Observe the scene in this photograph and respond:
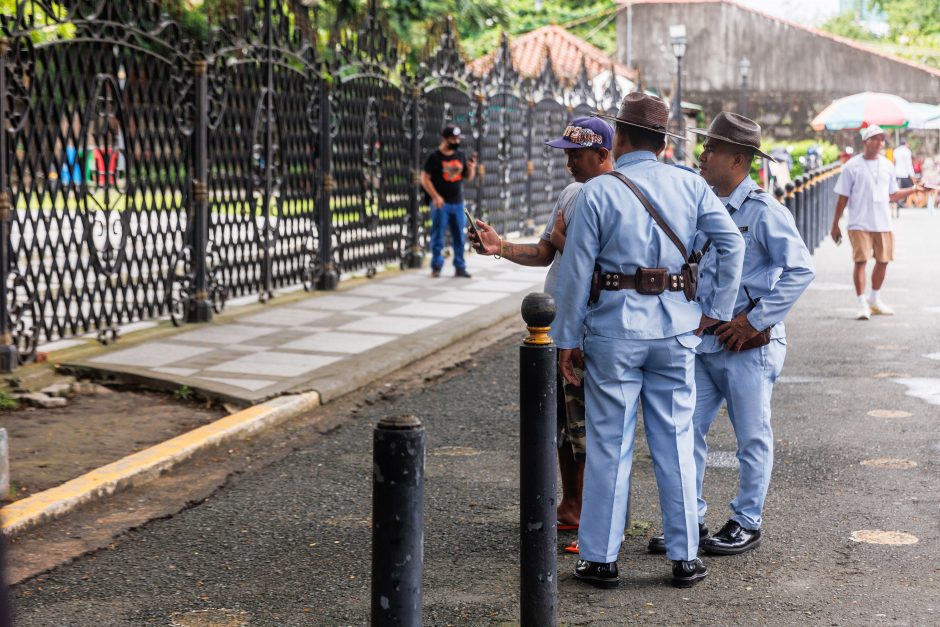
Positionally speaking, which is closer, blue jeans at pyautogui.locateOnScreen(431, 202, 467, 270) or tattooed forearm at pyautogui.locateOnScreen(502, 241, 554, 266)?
tattooed forearm at pyautogui.locateOnScreen(502, 241, 554, 266)

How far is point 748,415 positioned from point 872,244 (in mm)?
7779

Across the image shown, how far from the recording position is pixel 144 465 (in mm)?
6281

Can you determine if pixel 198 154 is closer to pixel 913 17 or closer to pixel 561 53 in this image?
pixel 561 53

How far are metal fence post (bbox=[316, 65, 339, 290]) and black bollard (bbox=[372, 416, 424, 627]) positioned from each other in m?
10.5

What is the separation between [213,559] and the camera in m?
5.04

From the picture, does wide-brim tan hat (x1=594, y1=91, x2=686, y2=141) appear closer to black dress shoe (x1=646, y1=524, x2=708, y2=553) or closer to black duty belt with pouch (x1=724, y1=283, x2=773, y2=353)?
black duty belt with pouch (x1=724, y1=283, x2=773, y2=353)

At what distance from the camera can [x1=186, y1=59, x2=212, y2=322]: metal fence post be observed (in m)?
11.1

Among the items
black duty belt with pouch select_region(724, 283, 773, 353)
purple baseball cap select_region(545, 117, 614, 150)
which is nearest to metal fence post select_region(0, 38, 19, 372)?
purple baseball cap select_region(545, 117, 614, 150)

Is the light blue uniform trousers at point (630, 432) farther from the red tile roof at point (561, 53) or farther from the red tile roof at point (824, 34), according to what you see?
the red tile roof at point (824, 34)

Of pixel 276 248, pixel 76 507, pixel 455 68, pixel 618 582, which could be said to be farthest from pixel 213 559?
pixel 455 68

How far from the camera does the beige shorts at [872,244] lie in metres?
12.1

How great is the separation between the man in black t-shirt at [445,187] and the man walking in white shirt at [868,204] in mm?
4549

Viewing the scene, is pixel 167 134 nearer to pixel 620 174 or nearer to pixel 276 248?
pixel 276 248

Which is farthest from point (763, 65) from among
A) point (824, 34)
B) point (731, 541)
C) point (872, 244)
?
point (731, 541)
